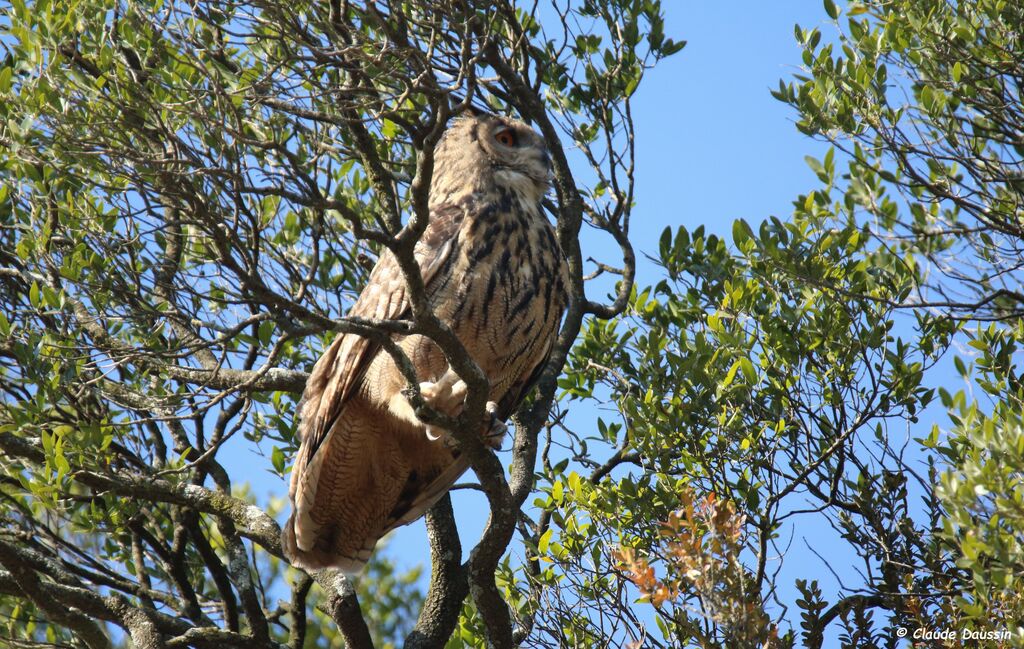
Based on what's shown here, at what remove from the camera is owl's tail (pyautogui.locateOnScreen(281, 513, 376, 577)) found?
4082mm

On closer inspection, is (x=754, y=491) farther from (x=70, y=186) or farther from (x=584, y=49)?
(x=70, y=186)

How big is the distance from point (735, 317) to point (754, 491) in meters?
0.68

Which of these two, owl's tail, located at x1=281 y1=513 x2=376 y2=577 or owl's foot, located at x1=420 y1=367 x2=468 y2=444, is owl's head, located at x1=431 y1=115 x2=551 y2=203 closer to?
owl's foot, located at x1=420 y1=367 x2=468 y2=444

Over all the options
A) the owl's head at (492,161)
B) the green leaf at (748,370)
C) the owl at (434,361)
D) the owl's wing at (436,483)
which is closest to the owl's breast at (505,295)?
the owl at (434,361)

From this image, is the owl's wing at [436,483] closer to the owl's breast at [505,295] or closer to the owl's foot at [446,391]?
the owl's breast at [505,295]

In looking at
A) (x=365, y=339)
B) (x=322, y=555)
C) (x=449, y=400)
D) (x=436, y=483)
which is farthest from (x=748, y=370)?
(x=322, y=555)

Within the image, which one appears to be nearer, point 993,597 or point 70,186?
point 993,597

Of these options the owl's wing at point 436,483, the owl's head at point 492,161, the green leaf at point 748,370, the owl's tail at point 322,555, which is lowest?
the owl's tail at point 322,555

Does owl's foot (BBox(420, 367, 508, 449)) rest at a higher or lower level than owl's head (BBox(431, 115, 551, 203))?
lower

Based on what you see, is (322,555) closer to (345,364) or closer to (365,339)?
(345,364)

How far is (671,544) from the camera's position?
9.87 feet

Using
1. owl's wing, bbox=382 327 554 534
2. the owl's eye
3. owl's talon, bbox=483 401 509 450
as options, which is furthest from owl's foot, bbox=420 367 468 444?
the owl's eye

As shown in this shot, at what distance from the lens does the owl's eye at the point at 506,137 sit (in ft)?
14.6

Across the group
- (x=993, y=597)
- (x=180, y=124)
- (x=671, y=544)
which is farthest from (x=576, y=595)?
(x=180, y=124)
